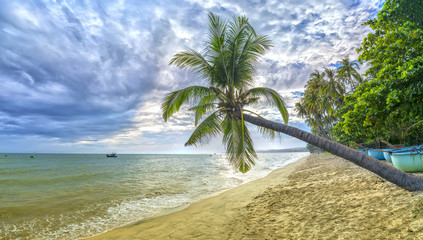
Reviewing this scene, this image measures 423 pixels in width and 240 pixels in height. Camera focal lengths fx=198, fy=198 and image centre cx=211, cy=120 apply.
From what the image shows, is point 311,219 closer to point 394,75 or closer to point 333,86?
point 394,75

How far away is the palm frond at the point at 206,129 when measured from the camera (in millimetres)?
6996

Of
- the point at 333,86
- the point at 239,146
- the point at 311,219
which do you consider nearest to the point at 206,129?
the point at 239,146

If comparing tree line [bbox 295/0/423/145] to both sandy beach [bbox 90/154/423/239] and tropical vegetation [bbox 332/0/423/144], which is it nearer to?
A: tropical vegetation [bbox 332/0/423/144]

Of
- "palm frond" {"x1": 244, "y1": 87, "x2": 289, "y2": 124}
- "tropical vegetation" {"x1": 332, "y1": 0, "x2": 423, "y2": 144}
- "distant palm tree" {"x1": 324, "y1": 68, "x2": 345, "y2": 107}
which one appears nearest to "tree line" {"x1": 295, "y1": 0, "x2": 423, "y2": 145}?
"tropical vegetation" {"x1": 332, "y1": 0, "x2": 423, "y2": 144}

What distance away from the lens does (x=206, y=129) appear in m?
7.12

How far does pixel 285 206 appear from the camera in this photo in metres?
5.89

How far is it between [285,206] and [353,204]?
1.76 metres

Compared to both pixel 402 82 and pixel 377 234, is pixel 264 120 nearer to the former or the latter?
pixel 402 82

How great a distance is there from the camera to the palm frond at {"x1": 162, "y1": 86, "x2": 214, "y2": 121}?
682 cm

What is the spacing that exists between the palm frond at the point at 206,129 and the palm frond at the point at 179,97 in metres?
0.93

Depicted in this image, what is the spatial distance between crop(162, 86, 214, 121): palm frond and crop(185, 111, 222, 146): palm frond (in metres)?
0.93

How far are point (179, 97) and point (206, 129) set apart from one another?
148 centimetres

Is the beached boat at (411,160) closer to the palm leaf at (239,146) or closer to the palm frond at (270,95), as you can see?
the palm frond at (270,95)

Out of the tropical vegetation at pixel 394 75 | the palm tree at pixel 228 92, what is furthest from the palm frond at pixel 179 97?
the tropical vegetation at pixel 394 75
